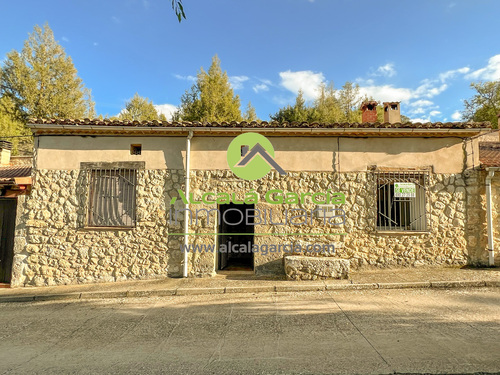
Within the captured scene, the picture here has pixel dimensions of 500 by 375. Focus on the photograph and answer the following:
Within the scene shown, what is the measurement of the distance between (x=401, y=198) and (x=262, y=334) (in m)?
5.20

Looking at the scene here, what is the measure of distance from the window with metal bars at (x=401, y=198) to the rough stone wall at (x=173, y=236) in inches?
7.4

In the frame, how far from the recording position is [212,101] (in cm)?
1972

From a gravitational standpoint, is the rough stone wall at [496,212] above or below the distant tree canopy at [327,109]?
below

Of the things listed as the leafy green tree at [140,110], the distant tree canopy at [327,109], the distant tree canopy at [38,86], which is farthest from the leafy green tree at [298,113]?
the distant tree canopy at [38,86]

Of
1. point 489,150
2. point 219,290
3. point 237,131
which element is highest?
point 489,150

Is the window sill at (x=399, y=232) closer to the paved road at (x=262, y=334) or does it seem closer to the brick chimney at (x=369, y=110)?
the paved road at (x=262, y=334)

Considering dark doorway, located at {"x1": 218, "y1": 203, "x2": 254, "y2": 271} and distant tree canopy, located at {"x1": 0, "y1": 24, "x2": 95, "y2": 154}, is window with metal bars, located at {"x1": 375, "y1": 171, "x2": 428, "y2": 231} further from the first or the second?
distant tree canopy, located at {"x1": 0, "y1": 24, "x2": 95, "y2": 154}

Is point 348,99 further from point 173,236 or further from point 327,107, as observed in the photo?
point 173,236

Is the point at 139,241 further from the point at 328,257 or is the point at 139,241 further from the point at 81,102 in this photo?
the point at 81,102

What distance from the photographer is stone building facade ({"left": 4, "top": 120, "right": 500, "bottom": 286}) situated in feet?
21.0

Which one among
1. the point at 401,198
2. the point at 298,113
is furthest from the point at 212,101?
the point at 401,198

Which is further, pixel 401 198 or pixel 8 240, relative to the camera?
pixel 401 198

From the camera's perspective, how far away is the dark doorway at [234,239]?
740 cm

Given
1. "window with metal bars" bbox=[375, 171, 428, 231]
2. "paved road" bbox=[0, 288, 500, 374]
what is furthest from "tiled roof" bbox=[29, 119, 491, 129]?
"paved road" bbox=[0, 288, 500, 374]
